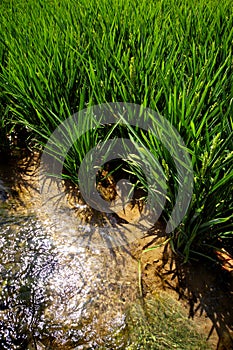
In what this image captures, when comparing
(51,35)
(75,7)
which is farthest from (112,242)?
(75,7)

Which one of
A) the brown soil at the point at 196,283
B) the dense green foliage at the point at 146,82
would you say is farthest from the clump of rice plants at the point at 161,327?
the dense green foliage at the point at 146,82

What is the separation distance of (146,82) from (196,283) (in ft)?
2.32

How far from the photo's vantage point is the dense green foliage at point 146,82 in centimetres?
102

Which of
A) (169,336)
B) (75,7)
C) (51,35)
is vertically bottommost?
(169,336)

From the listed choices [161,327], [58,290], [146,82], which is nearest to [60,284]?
[58,290]

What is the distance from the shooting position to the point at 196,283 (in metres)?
1.04

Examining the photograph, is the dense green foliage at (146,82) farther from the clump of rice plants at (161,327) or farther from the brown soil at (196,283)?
the clump of rice plants at (161,327)

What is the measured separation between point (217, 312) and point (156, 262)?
0.77 ft

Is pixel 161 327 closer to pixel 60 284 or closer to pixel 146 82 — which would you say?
pixel 60 284

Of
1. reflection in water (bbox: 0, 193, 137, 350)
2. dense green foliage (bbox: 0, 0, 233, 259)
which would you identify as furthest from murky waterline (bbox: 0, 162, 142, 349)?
dense green foliage (bbox: 0, 0, 233, 259)

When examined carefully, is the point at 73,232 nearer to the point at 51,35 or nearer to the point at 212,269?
the point at 212,269

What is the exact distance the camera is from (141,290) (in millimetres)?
1019

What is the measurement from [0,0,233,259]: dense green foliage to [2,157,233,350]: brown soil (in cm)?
6

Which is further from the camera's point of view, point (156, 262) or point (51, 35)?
point (51, 35)
